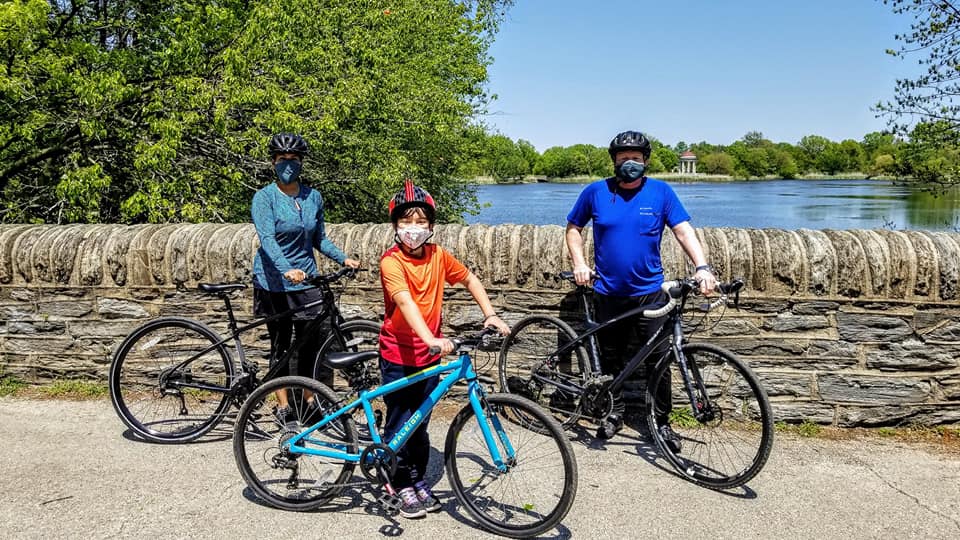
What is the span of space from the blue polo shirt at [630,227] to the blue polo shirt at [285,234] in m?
1.60

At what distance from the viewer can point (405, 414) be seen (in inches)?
141

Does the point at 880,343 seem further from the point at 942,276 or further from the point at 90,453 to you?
the point at 90,453

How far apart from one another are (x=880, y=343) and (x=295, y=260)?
367 centimetres

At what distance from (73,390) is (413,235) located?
3.58m

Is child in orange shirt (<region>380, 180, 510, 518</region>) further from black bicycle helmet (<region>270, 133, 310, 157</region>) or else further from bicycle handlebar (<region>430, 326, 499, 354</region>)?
black bicycle helmet (<region>270, 133, 310, 157</region>)

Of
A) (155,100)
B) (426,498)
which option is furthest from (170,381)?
(155,100)

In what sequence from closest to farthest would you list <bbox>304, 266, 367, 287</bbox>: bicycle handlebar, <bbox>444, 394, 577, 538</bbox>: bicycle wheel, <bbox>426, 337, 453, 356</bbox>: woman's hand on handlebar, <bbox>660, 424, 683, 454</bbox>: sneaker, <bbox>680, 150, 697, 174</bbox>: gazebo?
<bbox>426, 337, 453, 356</bbox>: woman's hand on handlebar → <bbox>444, 394, 577, 538</bbox>: bicycle wheel → <bbox>660, 424, 683, 454</bbox>: sneaker → <bbox>304, 266, 367, 287</bbox>: bicycle handlebar → <bbox>680, 150, 697, 174</bbox>: gazebo

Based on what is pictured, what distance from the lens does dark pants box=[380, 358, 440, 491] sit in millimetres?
3549

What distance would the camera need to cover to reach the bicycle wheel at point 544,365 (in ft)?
15.5

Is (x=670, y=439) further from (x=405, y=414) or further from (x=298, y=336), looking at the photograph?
(x=298, y=336)

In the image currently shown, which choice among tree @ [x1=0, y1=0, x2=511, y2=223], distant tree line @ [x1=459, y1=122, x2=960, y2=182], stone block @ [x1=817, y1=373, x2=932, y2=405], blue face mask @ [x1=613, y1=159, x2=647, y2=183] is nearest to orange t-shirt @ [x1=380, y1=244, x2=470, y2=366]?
blue face mask @ [x1=613, y1=159, x2=647, y2=183]

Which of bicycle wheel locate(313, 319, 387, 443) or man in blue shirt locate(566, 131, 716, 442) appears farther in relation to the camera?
bicycle wheel locate(313, 319, 387, 443)

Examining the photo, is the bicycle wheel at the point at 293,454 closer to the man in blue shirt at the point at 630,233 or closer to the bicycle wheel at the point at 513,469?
the bicycle wheel at the point at 513,469

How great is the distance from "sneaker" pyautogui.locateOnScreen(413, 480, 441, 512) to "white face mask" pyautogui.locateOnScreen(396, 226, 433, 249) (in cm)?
122
